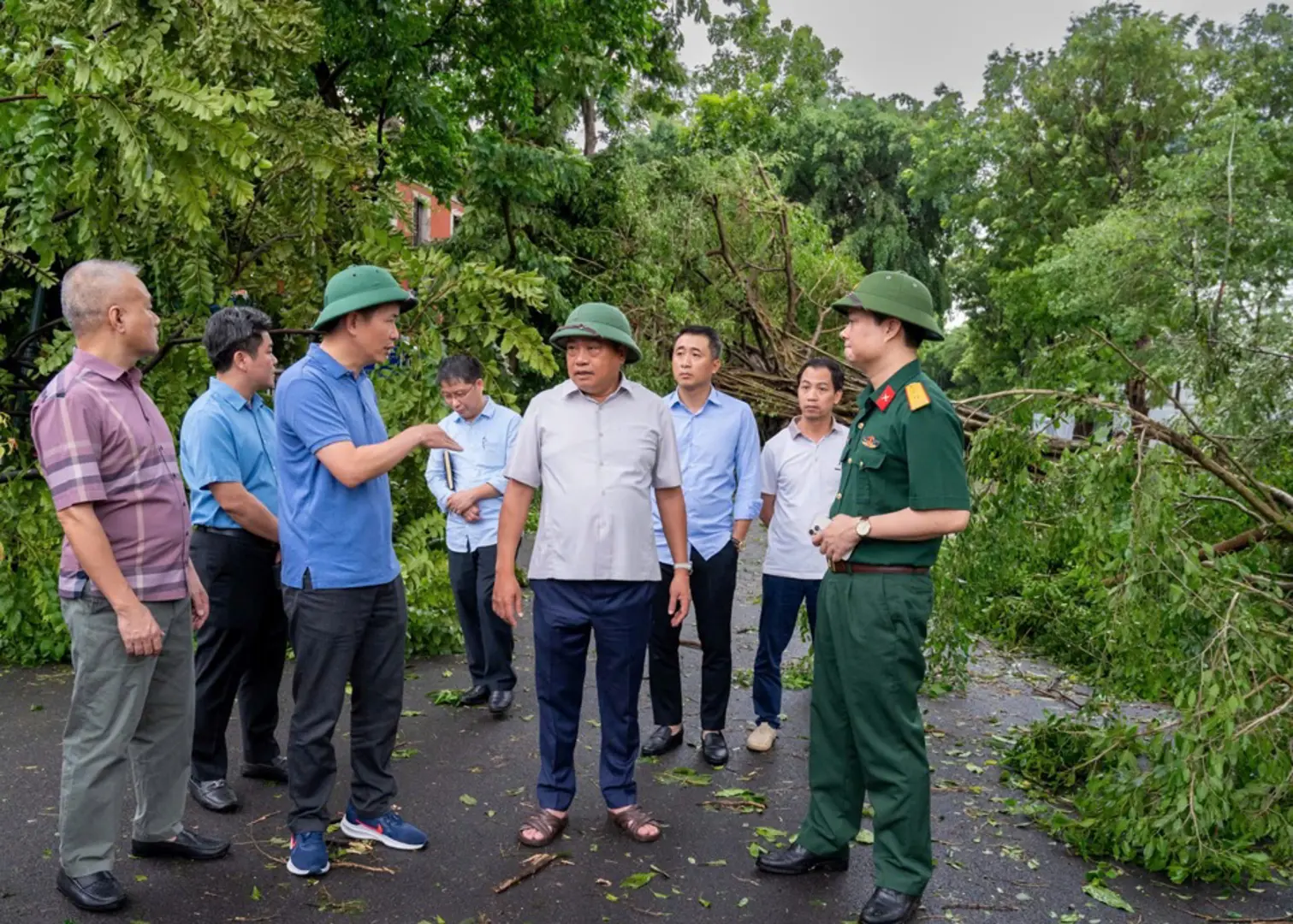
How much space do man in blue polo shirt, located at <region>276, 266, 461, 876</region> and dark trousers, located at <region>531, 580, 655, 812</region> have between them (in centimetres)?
73

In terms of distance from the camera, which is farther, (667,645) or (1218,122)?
(1218,122)

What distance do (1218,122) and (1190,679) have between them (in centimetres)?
2023

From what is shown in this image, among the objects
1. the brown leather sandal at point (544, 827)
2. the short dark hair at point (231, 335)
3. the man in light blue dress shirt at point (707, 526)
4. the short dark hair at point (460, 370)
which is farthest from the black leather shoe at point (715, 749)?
the short dark hair at point (231, 335)

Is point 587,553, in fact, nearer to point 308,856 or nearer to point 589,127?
point 308,856

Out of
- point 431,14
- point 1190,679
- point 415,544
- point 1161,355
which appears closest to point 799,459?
point 1190,679

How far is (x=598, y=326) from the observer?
4523 millimetres

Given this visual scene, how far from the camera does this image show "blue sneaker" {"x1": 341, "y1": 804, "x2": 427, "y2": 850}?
14.5 feet

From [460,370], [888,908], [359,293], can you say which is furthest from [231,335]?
[888,908]

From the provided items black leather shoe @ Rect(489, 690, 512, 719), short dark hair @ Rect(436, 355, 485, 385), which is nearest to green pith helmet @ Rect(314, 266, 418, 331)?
short dark hair @ Rect(436, 355, 485, 385)

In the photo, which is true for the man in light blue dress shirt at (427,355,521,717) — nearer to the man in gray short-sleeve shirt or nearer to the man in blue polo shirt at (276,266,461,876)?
the man in gray short-sleeve shirt

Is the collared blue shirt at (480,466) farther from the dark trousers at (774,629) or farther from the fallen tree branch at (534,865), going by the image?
the fallen tree branch at (534,865)

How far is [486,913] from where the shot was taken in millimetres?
3900

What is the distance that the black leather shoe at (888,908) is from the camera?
3797 millimetres

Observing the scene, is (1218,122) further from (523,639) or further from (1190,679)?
(1190,679)
